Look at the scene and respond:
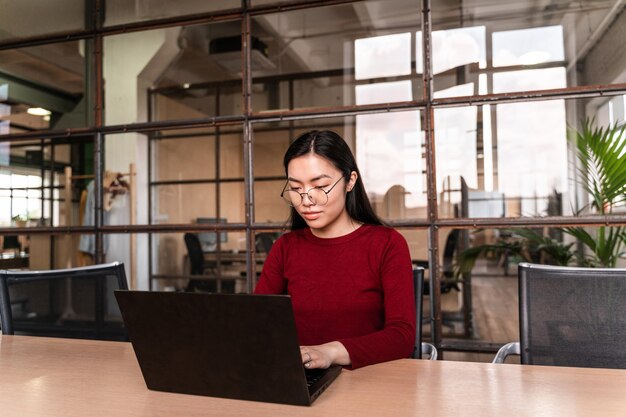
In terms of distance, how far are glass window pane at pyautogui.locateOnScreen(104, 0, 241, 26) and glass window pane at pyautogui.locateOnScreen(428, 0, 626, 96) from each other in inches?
39.6

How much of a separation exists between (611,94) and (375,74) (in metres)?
1.46

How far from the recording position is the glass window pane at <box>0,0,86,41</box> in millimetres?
2527

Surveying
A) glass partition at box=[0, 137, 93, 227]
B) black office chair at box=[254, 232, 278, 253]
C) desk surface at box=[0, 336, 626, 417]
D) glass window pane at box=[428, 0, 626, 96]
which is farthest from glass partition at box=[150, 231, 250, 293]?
desk surface at box=[0, 336, 626, 417]

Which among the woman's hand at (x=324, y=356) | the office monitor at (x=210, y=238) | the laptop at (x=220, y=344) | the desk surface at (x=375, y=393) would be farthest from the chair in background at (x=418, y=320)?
the office monitor at (x=210, y=238)

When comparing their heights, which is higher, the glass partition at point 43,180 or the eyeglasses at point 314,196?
the glass partition at point 43,180

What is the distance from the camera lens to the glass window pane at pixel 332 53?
233 centimetres

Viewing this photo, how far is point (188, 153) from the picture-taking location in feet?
14.1

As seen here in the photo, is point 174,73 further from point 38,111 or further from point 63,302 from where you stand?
point 63,302

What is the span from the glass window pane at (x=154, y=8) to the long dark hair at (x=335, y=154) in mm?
1253

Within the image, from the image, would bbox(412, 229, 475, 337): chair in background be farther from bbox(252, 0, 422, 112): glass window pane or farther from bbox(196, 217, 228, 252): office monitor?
bbox(196, 217, 228, 252): office monitor

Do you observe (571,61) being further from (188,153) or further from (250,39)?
(188,153)

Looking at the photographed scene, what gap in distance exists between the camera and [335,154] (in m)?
1.31

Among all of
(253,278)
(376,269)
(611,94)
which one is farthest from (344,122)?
(376,269)

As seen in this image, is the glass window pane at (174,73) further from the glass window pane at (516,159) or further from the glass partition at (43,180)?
the glass window pane at (516,159)
